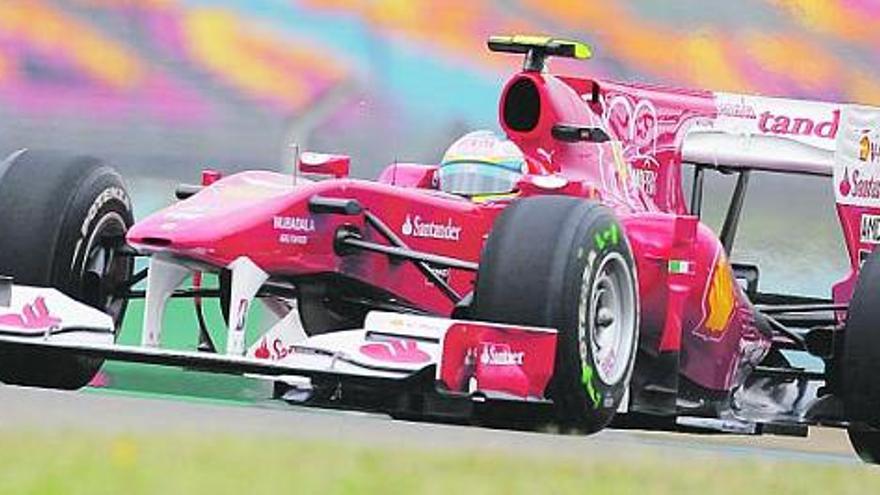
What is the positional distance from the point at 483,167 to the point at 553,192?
278 mm

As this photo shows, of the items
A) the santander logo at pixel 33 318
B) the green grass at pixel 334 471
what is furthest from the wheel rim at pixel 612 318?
the santander logo at pixel 33 318

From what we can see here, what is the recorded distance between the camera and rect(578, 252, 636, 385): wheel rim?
8.70m

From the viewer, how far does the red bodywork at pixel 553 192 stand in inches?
350

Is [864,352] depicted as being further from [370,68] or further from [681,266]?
[370,68]

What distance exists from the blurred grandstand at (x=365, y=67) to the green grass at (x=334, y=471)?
5.53m

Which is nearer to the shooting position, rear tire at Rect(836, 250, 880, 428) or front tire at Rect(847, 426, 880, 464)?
rear tire at Rect(836, 250, 880, 428)

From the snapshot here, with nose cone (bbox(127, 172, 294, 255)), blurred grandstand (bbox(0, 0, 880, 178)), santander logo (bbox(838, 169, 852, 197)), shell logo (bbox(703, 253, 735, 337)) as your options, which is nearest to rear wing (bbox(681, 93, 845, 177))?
santander logo (bbox(838, 169, 852, 197))

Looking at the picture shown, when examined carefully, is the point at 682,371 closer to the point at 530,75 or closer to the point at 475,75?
the point at 530,75

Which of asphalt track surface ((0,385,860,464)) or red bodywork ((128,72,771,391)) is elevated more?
red bodywork ((128,72,771,391))

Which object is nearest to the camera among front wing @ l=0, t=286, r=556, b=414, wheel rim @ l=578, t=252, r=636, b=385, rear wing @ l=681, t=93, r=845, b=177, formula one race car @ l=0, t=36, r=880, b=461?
front wing @ l=0, t=286, r=556, b=414

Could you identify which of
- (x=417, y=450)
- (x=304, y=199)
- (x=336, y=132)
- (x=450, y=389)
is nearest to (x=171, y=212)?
(x=304, y=199)

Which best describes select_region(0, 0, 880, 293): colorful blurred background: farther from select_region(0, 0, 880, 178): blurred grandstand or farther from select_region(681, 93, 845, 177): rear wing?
select_region(681, 93, 845, 177): rear wing

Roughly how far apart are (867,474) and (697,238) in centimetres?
195

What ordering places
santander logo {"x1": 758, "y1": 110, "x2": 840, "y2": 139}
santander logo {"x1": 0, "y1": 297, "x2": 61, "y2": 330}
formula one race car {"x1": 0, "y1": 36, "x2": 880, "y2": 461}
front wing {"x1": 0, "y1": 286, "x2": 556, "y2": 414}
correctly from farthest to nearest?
santander logo {"x1": 758, "y1": 110, "x2": 840, "y2": 139} → santander logo {"x1": 0, "y1": 297, "x2": 61, "y2": 330} → formula one race car {"x1": 0, "y1": 36, "x2": 880, "y2": 461} → front wing {"x1": 0, "y1": 286, "x2": 556, "y2": 414}
